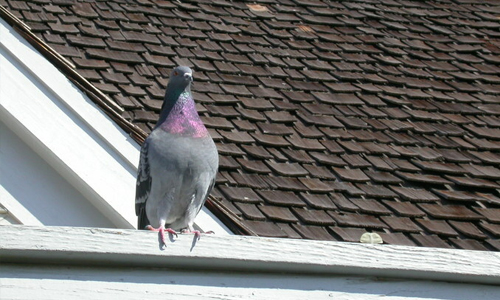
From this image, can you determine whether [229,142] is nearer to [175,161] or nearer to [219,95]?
[219,95]

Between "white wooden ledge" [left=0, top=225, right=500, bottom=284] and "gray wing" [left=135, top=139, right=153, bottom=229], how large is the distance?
5.23 ft

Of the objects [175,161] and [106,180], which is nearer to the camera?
[175,161]

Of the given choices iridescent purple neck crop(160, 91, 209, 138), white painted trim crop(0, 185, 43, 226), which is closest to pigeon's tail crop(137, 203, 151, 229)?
iridescent purple neck crop(160, 91, 209, 138)

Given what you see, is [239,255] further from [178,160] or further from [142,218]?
[142,218]

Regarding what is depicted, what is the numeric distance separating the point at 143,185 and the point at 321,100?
2020mm

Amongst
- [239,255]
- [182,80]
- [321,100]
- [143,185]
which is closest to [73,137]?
[143,185]

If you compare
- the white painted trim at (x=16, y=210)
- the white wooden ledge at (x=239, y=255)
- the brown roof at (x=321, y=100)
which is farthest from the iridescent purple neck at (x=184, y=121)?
the white wooden ledge at (x=239, y=255)

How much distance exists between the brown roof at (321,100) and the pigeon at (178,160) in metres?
0.75

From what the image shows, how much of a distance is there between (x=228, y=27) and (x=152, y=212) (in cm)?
253

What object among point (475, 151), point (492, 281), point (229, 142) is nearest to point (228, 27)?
point (229, 142)

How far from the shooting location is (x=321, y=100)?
18.2 feet

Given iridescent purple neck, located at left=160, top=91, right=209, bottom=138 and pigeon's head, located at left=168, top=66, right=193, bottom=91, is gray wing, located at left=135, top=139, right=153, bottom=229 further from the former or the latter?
pigeon's head, located at left=168, top=66, right=193, bottom=91

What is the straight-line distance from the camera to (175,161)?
3.53 meters

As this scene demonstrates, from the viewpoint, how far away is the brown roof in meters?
4.70
